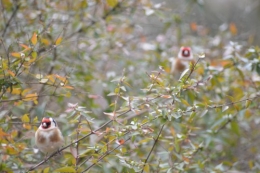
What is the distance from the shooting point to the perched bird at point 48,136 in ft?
7.51

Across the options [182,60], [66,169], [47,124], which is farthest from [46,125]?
[182,60]

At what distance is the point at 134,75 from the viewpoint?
135 inches

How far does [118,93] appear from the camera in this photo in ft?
6.81

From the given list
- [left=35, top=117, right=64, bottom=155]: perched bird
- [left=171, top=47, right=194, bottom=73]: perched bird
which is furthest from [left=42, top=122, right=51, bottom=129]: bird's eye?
[left=171, top=47, right=194, bottom=73]: perched bird

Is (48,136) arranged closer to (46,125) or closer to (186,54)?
(46,125)

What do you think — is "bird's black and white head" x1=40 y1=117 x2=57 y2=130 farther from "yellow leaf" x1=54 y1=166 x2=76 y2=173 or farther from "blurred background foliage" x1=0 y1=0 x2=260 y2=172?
"yellow leaf" x1=54 y1=166 x2=76 y2=173

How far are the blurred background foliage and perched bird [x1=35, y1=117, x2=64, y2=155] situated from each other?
72mm

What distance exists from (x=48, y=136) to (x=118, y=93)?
456mm

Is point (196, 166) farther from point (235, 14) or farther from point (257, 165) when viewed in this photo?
point (235, 14)

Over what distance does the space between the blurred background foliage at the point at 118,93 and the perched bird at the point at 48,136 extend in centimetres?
7

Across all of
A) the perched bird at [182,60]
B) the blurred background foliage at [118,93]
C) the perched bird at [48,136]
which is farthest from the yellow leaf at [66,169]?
the perched bird at [182,60]

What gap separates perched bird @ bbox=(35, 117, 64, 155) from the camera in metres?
2.29

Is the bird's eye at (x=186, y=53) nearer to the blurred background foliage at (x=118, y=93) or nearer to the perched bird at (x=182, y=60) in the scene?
the perched bird at (x=182, y=60)

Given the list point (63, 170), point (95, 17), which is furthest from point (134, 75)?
point (63, 170)
